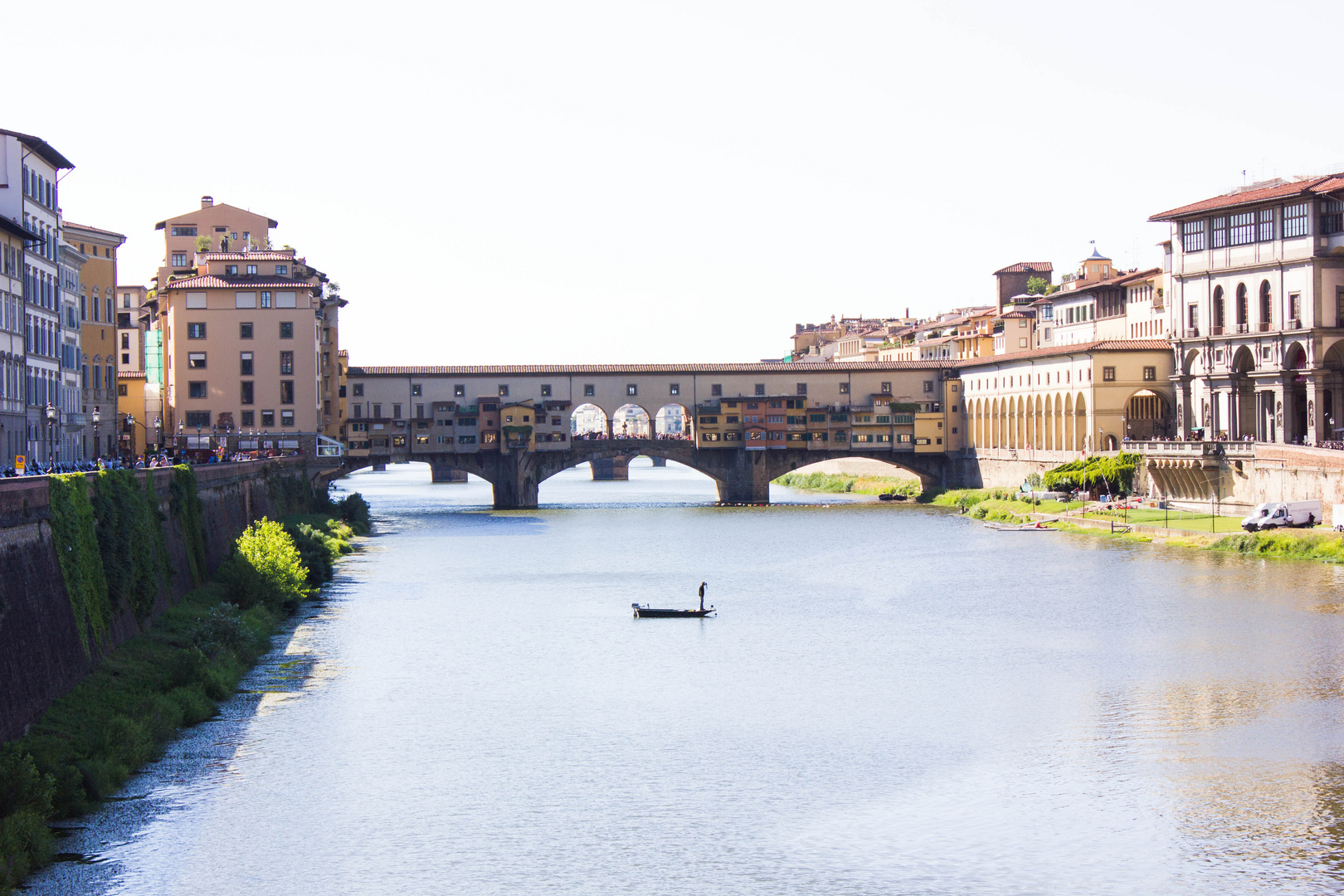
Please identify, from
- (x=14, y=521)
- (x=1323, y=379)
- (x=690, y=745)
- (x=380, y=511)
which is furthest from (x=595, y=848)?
(x=380, y=511)

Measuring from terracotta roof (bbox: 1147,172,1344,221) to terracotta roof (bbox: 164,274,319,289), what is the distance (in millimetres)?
49014

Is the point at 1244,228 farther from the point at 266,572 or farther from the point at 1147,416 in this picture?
the point at 266,572

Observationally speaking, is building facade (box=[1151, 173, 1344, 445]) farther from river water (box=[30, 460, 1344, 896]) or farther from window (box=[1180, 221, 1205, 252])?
river water (box=[30, 460, 1344, 896])

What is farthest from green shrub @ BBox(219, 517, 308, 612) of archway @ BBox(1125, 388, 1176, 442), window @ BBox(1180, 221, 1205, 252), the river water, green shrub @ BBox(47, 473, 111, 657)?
archway @ BBox(1125, 388, 1176, 442)

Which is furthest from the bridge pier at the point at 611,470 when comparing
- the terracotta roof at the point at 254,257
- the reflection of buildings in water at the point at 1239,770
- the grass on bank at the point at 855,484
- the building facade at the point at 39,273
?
the reflection of buildings in water at the point at 1239,770

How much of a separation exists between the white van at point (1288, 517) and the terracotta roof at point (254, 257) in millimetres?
56601

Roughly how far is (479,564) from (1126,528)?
94.0 feet

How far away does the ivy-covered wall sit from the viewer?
76.5 feet

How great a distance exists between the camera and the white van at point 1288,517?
192 feet

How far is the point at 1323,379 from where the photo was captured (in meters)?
70.9

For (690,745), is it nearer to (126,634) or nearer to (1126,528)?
(126,634)

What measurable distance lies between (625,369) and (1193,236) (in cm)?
3749

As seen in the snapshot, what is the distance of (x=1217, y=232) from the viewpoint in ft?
257

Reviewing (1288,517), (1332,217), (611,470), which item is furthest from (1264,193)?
(611,470)
